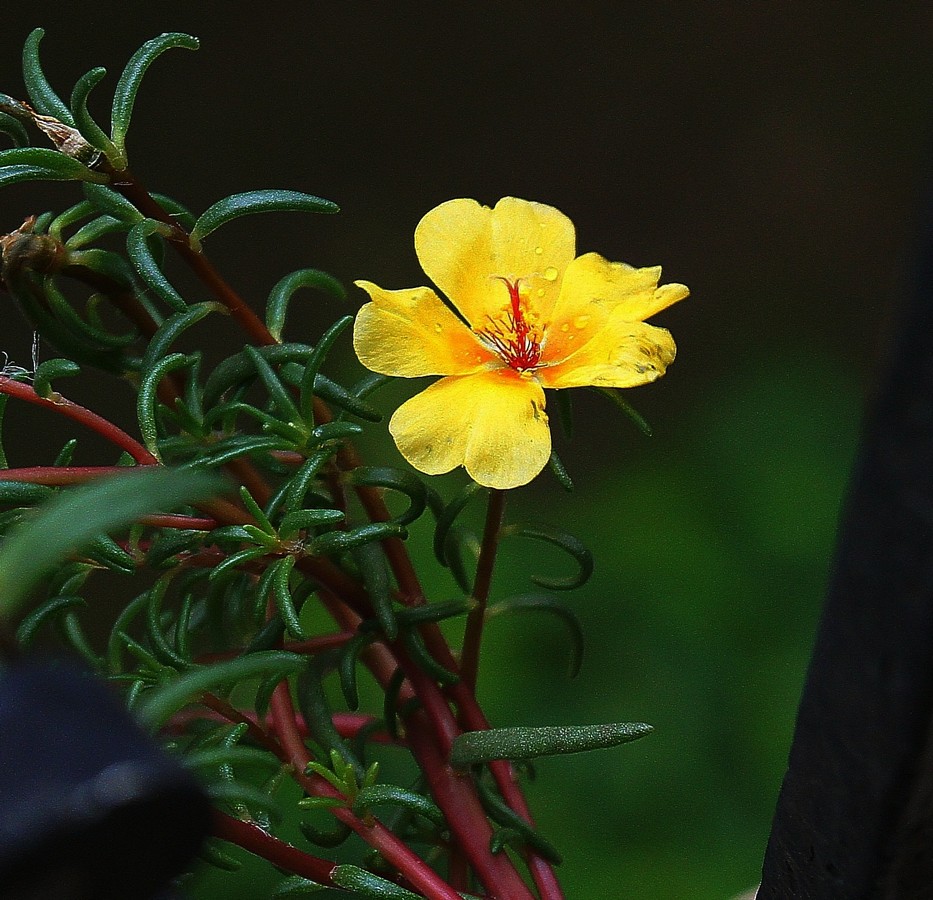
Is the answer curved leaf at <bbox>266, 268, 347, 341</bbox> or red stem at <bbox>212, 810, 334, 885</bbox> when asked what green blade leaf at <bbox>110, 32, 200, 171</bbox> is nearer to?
curved leaf at <bbox>266, 268, 347, 341</bbox>

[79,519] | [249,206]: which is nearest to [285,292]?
[249,206]

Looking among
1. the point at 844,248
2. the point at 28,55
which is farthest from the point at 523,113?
the point at 28,55

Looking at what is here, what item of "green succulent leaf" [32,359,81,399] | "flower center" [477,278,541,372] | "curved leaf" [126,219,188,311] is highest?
"curved leaf" [126,219,188,311]

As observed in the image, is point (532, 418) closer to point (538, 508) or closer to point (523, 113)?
point (538, 508)

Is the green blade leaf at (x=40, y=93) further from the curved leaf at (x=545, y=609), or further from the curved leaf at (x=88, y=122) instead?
the curved leaf at (x=545, y=609)

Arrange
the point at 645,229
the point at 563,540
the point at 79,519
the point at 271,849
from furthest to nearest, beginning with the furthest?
1. the point at 645,229
2. the point at 563,540
3. the point at 271,849
4. the point at 79,519

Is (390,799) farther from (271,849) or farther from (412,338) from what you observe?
(412,338)

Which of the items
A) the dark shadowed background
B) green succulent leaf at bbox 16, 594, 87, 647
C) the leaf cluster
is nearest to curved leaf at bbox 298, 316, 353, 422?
the leaf cluster
